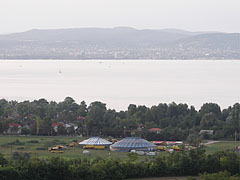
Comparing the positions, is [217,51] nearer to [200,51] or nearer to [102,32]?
[200,51]

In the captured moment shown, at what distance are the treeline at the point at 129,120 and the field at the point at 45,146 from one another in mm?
1214

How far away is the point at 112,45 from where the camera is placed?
430ft

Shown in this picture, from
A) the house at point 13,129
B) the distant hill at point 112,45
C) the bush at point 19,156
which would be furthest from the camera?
the distant hill at point 112,45

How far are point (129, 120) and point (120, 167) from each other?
1015 cm

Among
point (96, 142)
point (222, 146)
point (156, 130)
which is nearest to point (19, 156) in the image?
point (96, 142)

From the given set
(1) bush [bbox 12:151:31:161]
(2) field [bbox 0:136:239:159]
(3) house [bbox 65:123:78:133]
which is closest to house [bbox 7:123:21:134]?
(2) field [bbox 0:136:239:159]

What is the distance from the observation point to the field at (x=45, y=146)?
57.7ft

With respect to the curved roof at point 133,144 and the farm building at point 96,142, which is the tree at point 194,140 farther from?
the farm building at point 96,142

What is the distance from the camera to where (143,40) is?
137125 mm

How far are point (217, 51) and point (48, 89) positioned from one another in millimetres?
74082

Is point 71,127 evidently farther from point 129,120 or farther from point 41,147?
point 41,147

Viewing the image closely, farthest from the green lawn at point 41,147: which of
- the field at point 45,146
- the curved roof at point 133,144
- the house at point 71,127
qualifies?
the house at point 71,127

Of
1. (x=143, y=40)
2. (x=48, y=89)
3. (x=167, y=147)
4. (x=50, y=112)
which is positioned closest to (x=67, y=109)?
(x=50, y=112)

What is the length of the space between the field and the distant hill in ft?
310
